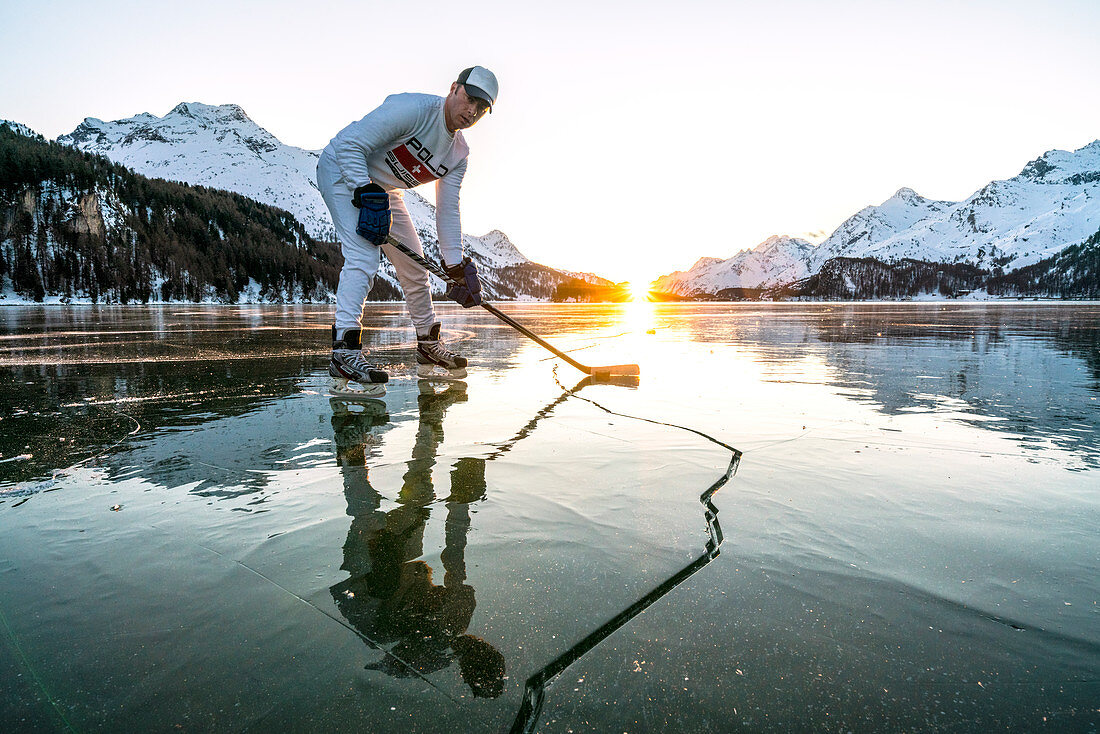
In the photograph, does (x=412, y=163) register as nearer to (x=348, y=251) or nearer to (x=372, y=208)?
(x=372, y=208)

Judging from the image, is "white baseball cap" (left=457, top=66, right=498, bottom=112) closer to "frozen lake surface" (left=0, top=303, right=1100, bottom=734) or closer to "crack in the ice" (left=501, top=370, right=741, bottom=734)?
"frozen lake surface" (left=0, top=303, right=1100, bottom=734)

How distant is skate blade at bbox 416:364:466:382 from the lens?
576 centimetres

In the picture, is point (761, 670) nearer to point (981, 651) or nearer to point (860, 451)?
point (981, 651)

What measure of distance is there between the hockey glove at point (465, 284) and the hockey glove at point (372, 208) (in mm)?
1125

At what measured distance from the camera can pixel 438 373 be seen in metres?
6.07

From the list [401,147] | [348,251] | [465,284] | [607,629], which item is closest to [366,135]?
[401,147]

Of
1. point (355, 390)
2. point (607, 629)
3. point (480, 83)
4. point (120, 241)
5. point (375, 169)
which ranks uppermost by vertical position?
point (120, 241)

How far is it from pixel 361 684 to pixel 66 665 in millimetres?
680

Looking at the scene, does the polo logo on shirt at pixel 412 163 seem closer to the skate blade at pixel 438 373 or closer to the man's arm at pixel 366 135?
the man's arm at pixel 366 135

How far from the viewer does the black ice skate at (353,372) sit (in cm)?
469

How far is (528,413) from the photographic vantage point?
4.05m

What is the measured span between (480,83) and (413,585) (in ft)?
14.5

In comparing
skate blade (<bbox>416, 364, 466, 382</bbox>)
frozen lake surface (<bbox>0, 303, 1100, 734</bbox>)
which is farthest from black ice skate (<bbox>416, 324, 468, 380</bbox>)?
frozen lake surface (<bbox>0, 303, 1100, 734</bbox>)

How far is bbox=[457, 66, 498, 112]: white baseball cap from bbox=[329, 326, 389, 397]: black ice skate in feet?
7.78
